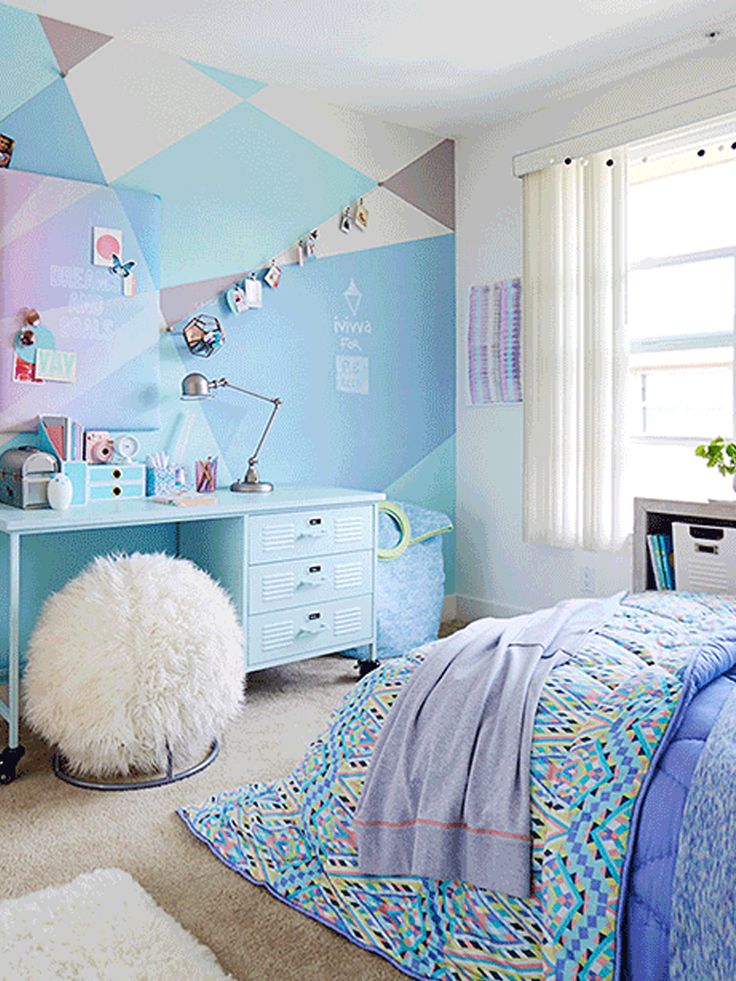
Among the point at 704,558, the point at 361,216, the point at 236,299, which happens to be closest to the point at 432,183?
the point at 361,216

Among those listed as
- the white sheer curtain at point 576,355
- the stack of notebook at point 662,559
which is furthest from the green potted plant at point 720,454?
the white sheer curtain at point 576,355

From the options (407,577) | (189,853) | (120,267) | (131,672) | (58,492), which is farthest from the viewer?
(407,577)

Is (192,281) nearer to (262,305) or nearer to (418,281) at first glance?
(262,305)

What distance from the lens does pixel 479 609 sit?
446 cm

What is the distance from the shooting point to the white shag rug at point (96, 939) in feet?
5.12

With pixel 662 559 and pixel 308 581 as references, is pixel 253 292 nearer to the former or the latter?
pixel 308 581

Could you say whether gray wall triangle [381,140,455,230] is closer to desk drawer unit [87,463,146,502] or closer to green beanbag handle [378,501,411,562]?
green beanbag handle [378,501,411,562]

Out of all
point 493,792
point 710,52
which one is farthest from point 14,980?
point 710,52

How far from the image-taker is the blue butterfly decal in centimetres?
323

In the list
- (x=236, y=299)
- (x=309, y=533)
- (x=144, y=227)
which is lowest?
(x=309, y=533)

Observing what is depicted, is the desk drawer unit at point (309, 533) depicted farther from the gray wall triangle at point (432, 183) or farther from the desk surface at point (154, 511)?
the gray wall triangle at point (432, 183)

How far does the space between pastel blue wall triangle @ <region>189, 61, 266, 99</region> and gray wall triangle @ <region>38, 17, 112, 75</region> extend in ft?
1.37

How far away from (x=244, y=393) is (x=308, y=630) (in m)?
1.12

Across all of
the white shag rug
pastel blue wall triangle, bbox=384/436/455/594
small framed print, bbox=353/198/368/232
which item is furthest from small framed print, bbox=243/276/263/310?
the white shag rug
